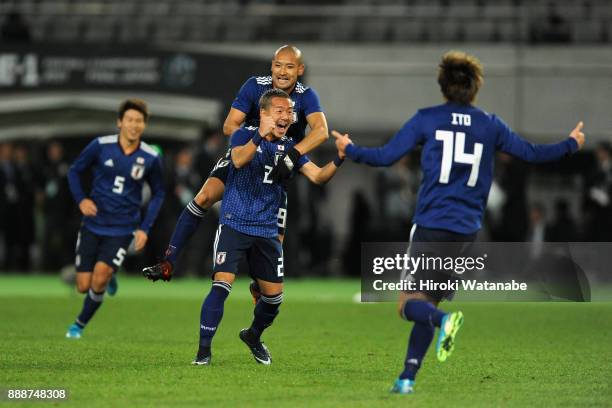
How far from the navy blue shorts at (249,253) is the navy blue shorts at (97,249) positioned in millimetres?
2854

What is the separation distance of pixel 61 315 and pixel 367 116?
12985 mm

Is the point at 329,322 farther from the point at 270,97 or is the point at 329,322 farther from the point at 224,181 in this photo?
the point at 270,97

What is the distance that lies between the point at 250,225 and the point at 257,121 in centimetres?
103

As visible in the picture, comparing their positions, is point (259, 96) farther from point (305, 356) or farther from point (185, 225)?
point (305, 356)

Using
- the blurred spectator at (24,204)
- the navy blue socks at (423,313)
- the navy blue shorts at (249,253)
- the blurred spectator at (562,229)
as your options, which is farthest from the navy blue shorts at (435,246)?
the blurred spectator at (24,204)

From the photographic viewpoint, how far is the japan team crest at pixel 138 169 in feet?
41.9

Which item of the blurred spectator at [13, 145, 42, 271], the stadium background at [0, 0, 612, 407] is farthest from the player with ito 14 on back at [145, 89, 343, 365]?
the blurred spectator at [13, 145, 42, 271]

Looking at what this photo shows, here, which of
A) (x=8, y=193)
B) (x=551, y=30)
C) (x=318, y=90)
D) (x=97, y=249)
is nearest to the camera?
(x=97, y=249)

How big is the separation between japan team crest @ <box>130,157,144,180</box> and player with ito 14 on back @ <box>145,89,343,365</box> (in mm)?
2942

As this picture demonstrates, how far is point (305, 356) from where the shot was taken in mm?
10969

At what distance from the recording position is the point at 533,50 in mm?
26531

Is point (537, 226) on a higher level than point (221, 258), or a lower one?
lower

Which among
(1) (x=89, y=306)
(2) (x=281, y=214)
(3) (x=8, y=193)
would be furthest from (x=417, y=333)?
(3) (x=8, y=193)

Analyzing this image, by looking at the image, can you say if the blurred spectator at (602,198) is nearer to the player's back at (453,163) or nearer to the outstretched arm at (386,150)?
the player's back at (453,163)
